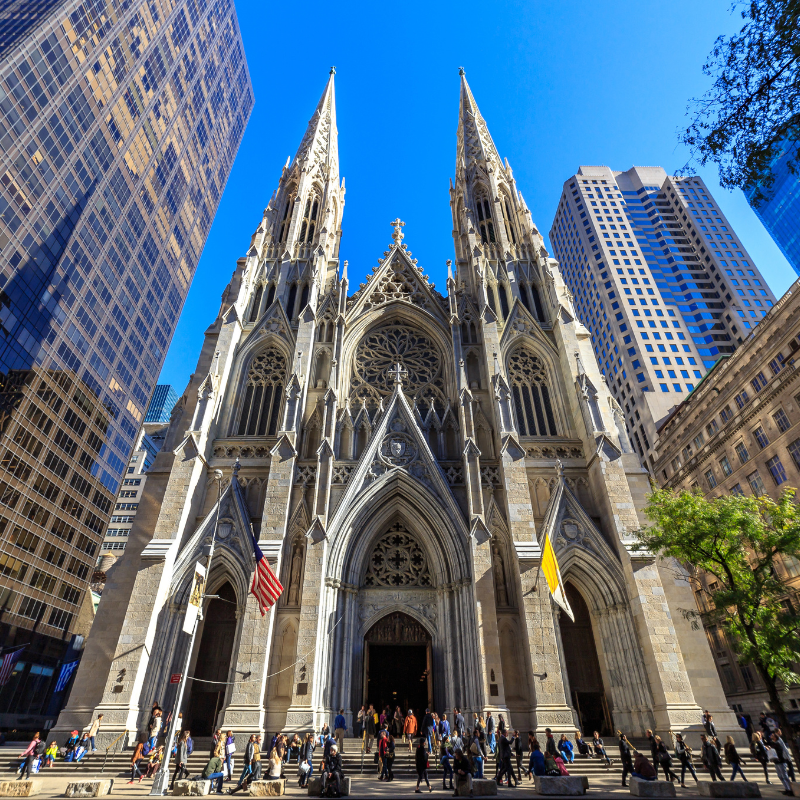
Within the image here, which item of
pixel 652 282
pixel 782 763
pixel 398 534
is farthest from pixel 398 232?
pixel 652 282

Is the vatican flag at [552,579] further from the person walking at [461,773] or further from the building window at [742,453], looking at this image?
the building window at [742,453]

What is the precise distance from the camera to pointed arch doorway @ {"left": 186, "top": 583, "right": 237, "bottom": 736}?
64.5 ft

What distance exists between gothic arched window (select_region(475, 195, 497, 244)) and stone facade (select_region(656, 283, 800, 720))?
20189 mm

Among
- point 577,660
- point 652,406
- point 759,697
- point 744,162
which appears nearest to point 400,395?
point 577,660

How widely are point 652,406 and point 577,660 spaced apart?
1539 inches

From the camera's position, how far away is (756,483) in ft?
110

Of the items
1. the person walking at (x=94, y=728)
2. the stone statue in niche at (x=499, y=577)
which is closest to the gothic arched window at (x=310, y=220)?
the stone statue in niche at (x=499, y=577)

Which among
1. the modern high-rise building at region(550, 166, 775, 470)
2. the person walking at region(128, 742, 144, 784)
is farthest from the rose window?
the modern high-rise building at region(550, 166, 775, 470)

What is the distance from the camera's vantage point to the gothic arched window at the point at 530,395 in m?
25.4

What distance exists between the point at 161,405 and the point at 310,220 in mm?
109350

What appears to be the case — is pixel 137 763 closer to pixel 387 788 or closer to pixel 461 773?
pixel 387 788

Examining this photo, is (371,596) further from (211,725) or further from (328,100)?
(328,100)

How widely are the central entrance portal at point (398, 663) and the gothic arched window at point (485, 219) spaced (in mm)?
24631

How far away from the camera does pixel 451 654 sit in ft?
65.4
